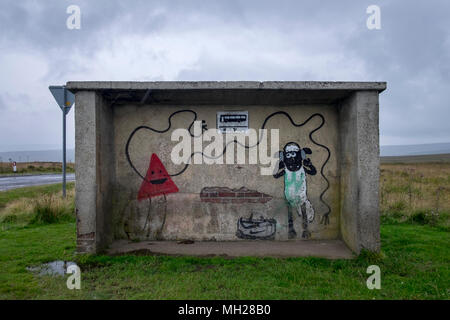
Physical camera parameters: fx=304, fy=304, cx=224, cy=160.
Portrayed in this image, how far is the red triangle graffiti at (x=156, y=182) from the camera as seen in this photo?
5.65 m

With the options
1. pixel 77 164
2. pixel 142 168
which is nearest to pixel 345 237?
pixel 142 168

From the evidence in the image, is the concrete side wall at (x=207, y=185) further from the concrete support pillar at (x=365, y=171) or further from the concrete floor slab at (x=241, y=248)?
the concrete support pillar at (x=365, y=171)

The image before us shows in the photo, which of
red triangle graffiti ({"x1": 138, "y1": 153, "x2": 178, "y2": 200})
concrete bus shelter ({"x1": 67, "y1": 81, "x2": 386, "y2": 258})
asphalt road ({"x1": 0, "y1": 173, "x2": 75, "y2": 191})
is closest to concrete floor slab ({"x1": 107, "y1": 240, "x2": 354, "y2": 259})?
concrete bus shelter ({"x1": 67, "y1": 81, "x2": 386, "y2": 258})

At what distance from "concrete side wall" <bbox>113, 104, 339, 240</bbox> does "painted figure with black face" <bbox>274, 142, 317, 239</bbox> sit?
83 millimetres

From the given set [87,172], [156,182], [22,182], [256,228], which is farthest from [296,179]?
[22,182]

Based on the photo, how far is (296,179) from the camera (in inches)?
223

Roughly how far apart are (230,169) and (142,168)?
1.64 metres

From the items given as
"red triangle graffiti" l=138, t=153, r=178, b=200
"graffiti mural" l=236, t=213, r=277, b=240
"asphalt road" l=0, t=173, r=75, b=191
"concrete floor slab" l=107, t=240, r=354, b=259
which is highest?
"red triangle graffiti" l=138, t=153, r=178, b=200

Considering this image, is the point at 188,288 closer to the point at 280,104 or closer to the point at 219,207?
the point at 219,207

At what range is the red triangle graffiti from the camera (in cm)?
565

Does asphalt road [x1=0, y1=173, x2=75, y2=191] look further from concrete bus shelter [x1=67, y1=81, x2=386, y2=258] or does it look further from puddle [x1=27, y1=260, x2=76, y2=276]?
puddle [x1=27, y1=260, x2=76, y2=276]

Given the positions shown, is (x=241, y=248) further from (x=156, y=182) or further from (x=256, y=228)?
(x=156, y=182)

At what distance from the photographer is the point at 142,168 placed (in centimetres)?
567

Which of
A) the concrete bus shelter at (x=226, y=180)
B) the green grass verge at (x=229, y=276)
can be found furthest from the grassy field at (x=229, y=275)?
the concrete bus shelter at (x=226, y=180)
